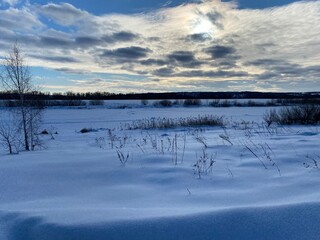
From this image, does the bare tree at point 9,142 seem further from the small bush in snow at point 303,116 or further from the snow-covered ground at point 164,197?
the small bush in snow at point 303,116

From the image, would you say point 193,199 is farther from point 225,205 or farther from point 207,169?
point 207,169

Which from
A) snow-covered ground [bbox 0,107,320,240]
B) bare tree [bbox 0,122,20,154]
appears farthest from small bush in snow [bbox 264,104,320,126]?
bare tree [bbox 0,122,20,154]

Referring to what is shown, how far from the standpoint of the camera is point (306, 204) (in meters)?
2.83

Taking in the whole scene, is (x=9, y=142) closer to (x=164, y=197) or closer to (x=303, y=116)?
(x=164, y=197)

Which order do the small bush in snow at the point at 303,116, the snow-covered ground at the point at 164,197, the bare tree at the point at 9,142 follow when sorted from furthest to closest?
the small bush in snow at the point at 303,116, the bare tree at the point at 9,142, the snow-covered ground at the point at 164,197

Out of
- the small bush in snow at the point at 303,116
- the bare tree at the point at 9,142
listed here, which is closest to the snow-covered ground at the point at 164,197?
the bare tree at the point at 9,142

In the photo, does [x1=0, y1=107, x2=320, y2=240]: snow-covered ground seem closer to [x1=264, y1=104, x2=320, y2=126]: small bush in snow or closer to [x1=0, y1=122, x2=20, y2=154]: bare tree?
[x1=0, y1=122, x2=20, y2=154]: bare tree

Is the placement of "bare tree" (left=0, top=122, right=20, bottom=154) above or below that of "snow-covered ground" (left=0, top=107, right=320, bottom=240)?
below

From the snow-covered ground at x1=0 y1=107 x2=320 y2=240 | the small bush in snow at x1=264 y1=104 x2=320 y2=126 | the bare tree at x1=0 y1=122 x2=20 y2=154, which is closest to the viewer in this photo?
the snow-covered ground at x1=0 y1=107 x2=320 y2=240

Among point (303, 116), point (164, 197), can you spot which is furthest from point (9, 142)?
point (303, 116)

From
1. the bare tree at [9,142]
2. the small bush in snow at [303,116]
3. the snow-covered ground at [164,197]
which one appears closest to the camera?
the snow-covered ground at [164,197]

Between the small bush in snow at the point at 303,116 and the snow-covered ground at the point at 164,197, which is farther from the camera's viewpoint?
the small bush in snow at the point at 303,116

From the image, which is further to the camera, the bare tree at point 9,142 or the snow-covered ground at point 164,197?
the bare tree at point 9,142

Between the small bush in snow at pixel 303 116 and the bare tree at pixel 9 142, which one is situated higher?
the small bush in snow at pixel 303 116
